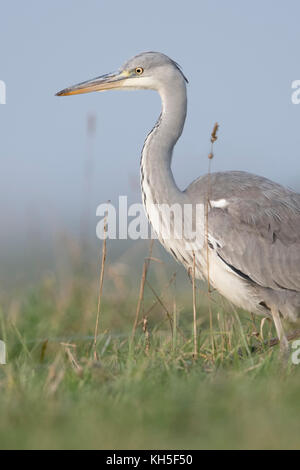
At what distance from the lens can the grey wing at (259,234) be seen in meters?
5.58

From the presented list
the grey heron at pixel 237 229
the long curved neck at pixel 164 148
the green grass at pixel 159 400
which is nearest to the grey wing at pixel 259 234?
the grey heron at pixel 237 229

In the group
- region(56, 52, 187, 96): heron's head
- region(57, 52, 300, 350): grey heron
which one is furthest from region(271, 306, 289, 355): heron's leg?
region(56, 52, 187, 96): heron's head

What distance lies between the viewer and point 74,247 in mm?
7984

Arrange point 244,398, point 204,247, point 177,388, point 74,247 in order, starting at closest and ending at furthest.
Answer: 1. point 244,398
2. point 177,388
3. point 204,247
4. point 74,247

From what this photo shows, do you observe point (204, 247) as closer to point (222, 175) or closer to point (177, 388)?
point (222, 175)

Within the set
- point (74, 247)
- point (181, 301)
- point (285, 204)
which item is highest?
point (285, 204)

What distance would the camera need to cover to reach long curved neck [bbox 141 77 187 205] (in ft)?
19.2

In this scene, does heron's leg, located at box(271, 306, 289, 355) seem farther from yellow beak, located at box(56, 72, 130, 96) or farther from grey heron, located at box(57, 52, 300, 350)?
yellow beak, located at box(56, 72, 130, 96)

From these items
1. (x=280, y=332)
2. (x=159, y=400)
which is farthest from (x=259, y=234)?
(x=159, y=400)

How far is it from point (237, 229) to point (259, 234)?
0.70 ft

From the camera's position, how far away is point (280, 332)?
5.35 m

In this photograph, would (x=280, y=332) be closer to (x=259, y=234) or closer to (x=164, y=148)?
(x=259, y=234)

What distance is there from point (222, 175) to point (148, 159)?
656mm
